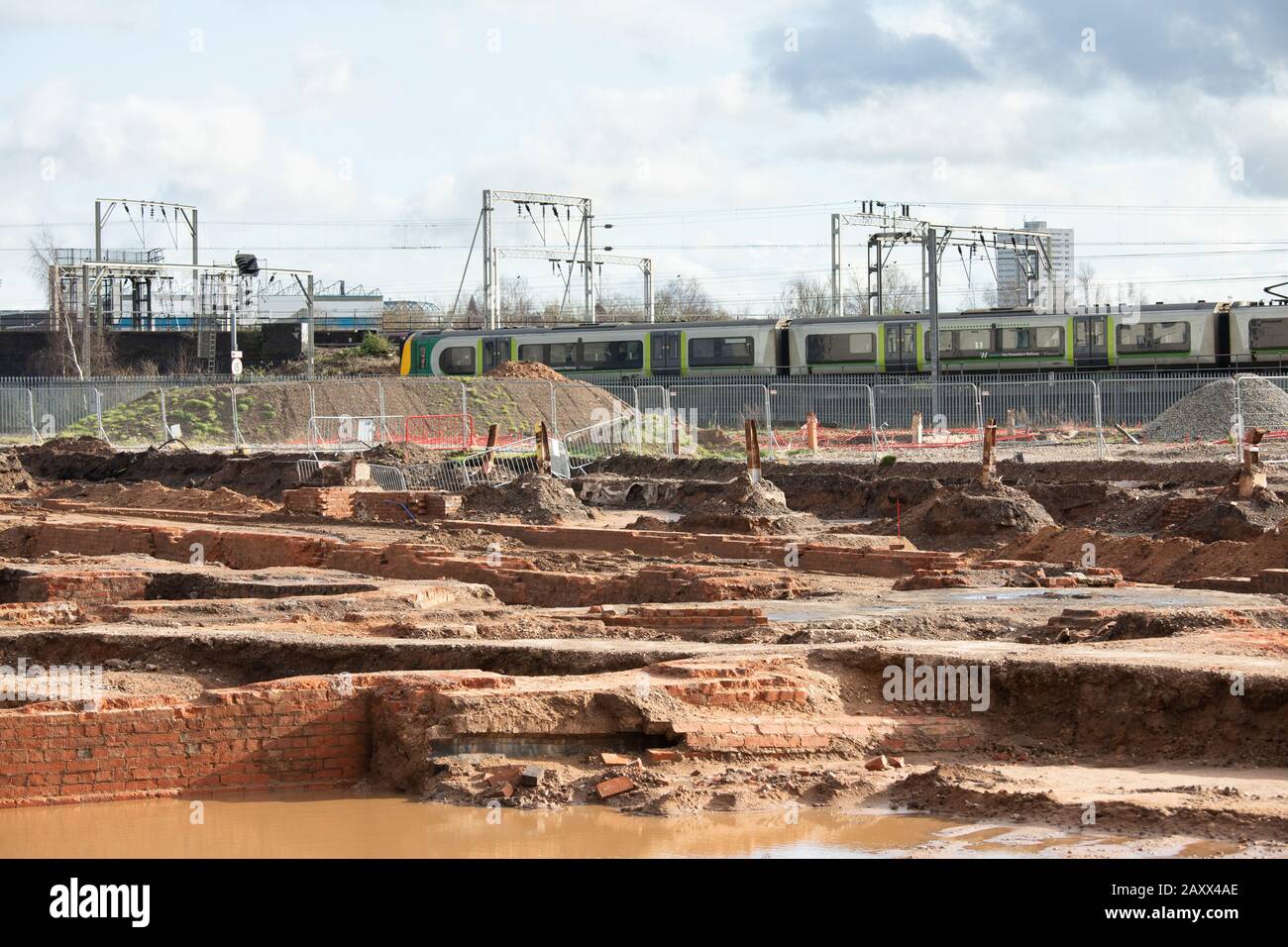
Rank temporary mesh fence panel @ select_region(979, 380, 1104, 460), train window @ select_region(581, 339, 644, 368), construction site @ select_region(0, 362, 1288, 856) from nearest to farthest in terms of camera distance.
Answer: construction site @ select_region(0, 362, 1288, 856)
temporary mesh fence panel @ select_region(979, 380, 1104, 460)
train window @ select_region(581, 339, 644, 368)

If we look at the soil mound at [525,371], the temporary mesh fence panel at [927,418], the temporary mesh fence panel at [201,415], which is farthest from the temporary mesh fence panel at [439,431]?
the temporary mesh fence panel at [927,418]

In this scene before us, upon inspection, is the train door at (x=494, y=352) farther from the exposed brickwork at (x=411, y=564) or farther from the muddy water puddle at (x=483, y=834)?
the muddy water puddle at (x=483, y=834)

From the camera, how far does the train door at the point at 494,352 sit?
4728cm

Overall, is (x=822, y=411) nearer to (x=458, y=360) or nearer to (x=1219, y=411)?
→ (x=1219, y=411)

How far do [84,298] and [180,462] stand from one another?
1996cm

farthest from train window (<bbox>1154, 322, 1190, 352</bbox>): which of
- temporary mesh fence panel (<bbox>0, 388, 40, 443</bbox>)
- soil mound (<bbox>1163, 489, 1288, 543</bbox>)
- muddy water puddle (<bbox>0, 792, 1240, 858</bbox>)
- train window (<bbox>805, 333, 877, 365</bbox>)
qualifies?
muddy water puddle (<bbox>0, 792, 1240, 858</bbox>)

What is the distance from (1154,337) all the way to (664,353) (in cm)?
1387

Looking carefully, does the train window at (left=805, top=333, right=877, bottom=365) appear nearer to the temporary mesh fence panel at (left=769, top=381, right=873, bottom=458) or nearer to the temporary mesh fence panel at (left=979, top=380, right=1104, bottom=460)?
the temporary mesh fence panel at (left=769, top=381, right=873, bottom=458)

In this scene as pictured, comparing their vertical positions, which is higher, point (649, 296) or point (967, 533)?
point (649, 296)

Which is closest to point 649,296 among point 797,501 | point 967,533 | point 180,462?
point 180,462

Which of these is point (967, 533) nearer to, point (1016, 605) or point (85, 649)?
point (1016, 605)

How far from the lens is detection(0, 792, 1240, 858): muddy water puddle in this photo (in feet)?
24.4

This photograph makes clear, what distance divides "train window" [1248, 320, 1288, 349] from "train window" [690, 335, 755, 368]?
1345 centimetres

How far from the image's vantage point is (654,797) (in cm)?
826
